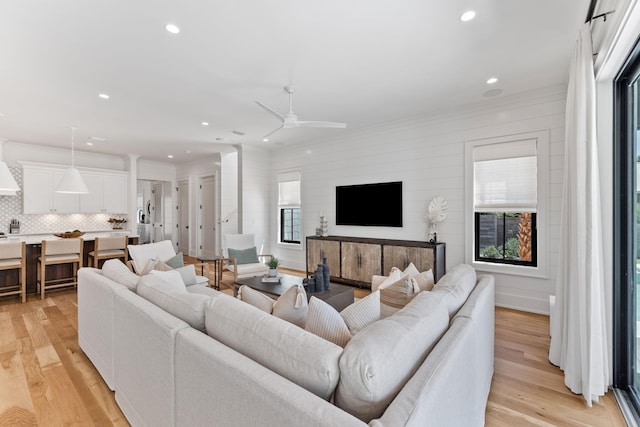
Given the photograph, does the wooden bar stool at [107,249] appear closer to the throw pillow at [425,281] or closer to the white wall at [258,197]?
the white wall at [258,197]

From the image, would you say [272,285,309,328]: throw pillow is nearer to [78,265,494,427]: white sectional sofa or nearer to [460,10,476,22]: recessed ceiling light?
[78,265,494,427]: white sectional sofa

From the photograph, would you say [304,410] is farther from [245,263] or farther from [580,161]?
[245,263]

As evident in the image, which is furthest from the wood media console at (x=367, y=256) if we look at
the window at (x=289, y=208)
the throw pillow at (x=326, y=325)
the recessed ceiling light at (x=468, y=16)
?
the throw pillow at (x=326, y=325)

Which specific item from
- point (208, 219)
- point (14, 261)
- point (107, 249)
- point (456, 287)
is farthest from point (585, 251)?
point (208, 219)

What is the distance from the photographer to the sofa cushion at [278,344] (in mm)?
1023

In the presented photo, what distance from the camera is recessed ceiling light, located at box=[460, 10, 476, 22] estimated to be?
2252mm

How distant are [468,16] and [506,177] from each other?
2391 mm

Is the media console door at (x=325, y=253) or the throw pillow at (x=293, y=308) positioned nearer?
the throw pillow at (x=293, y=308)

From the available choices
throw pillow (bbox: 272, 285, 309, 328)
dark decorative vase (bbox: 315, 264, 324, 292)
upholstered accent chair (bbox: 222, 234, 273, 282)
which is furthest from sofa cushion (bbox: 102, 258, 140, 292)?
upholstered accent chair (bbox: 222, 234, 273, 282)

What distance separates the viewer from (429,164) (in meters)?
4.61

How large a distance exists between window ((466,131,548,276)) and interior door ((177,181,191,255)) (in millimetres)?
7346

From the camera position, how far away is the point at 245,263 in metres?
4.99

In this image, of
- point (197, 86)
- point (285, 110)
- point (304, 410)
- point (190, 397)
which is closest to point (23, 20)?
point (197, 86)

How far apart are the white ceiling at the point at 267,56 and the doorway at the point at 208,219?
335 centimetres
